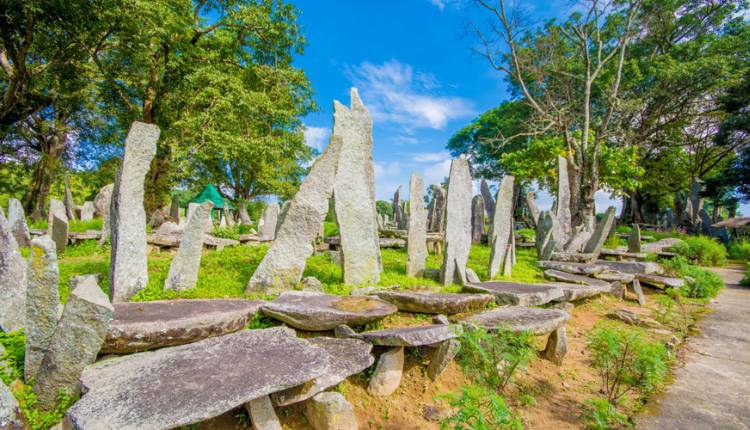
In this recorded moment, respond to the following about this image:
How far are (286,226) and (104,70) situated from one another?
1446cm

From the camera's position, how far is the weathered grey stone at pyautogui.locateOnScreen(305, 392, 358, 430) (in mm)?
2248

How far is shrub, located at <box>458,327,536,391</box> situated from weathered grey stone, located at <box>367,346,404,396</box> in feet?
2.05

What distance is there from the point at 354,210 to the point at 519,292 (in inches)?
96.6

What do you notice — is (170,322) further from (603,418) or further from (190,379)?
(603,418)

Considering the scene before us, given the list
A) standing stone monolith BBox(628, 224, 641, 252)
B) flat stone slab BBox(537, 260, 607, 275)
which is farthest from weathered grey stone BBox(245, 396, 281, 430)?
standing stone monolith BBox(628, 224, 641, 252)

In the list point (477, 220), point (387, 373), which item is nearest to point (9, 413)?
point (387, 373)

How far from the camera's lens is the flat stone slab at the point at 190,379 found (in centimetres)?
168

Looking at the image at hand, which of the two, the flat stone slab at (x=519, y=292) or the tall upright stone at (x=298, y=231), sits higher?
the tall upright stone at (x=298, y=231)

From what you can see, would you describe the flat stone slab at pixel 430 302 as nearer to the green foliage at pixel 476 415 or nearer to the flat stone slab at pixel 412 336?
the flat stone slab at pixel 412 336

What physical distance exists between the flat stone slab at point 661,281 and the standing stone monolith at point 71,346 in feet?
28.0

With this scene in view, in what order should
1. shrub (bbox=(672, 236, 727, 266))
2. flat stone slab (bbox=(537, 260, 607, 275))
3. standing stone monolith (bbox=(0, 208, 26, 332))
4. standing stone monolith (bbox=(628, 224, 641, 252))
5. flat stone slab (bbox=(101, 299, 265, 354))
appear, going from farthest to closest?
shrub (bbox=(672, 236, 727, 266)) < standing stone monolith (bbox=(628, 224, 641, 252)) < flat stone slab (bbox=(537, 260, 607, 275)) < standing stone monolith (bbox=(0, 208, 26, 332)) < flat stone slab (bbox=(101, 299, 265, 354))

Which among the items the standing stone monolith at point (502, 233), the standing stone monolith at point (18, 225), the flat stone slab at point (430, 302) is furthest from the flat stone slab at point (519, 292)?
the standing stone monolith at point (18, 225)

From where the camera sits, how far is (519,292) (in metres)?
4.30

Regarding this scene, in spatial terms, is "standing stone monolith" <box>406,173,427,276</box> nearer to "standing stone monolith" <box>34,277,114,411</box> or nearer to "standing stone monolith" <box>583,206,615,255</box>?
"standing stone monolith" <box>34,277,114,411</box>
